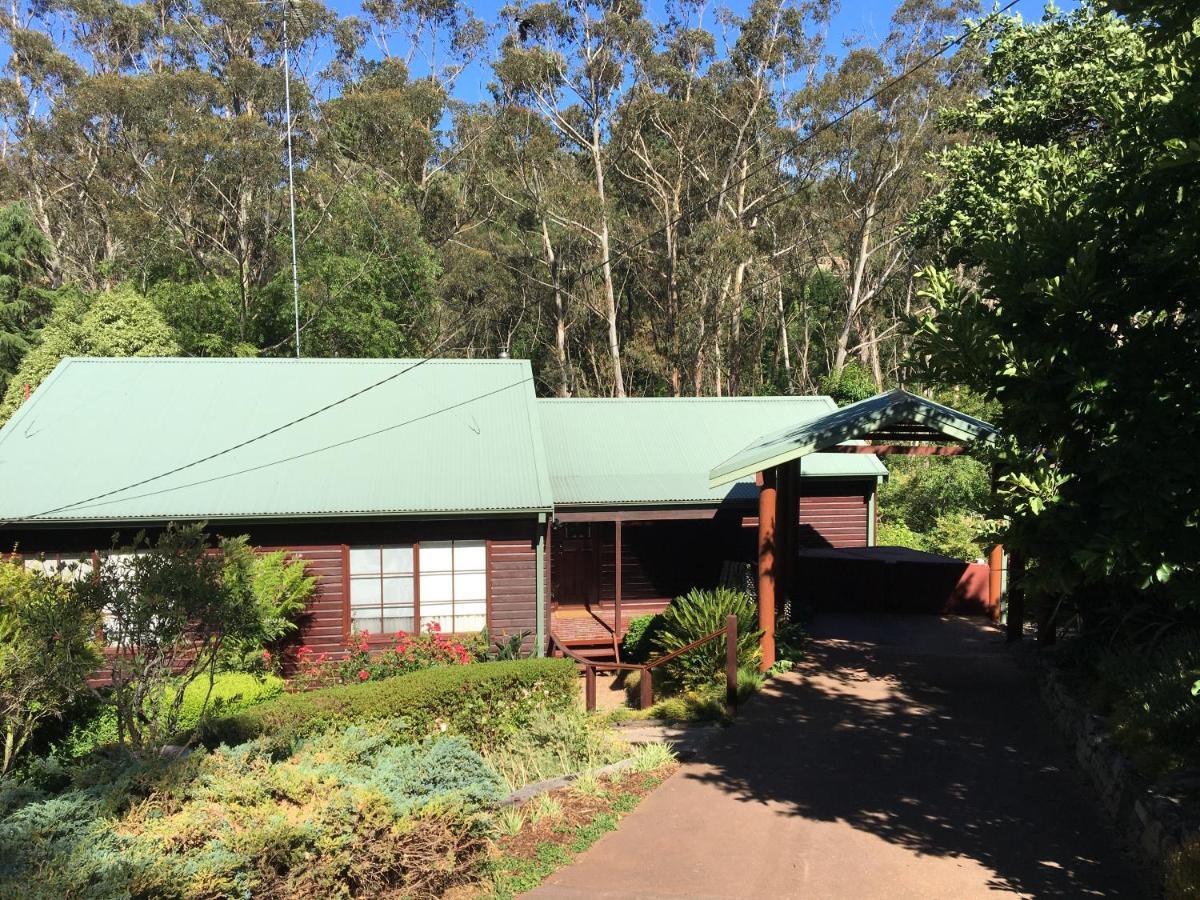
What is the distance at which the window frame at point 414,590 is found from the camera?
14.4 meters

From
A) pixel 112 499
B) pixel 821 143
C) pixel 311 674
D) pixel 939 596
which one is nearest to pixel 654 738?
pixel 311 674

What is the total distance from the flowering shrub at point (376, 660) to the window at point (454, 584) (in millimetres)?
473

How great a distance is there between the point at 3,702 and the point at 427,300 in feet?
94.4

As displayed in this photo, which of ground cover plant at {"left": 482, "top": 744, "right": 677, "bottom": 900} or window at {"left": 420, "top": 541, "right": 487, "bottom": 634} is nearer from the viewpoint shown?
ground cover plant at {"left": 482, "top": 744, "right": 677, "bottom": 900}

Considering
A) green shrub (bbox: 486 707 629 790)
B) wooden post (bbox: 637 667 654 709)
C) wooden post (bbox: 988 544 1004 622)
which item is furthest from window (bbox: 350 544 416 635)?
wooden post (bbox: 988 544 1004 622)

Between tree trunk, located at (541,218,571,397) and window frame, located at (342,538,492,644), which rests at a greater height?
tree trunk, located at (541,218,571,397)

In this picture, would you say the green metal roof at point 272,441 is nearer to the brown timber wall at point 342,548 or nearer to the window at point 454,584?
the brown timber wall at point 342,548

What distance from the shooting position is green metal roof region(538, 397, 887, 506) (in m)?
16.7

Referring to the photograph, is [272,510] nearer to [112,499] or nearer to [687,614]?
[112,499]

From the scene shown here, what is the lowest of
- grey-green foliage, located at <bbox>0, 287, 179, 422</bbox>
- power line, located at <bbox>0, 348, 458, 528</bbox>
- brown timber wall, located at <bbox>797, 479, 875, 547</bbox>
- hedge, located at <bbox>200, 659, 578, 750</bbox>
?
hedge, located at <bbox>200, 659, 578, 750</bbox>

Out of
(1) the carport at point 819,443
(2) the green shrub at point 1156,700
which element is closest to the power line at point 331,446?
(1) the carport at point 819,443

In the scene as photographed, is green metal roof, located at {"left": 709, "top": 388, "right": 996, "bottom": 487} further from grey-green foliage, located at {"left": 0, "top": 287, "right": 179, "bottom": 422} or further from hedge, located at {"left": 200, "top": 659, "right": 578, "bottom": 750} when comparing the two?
grey-green foliage, located at {"left": 0, "top": 287, "right": 179, "bottom": 422}

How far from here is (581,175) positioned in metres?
39.8

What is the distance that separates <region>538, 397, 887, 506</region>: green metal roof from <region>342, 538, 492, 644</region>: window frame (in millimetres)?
1931
